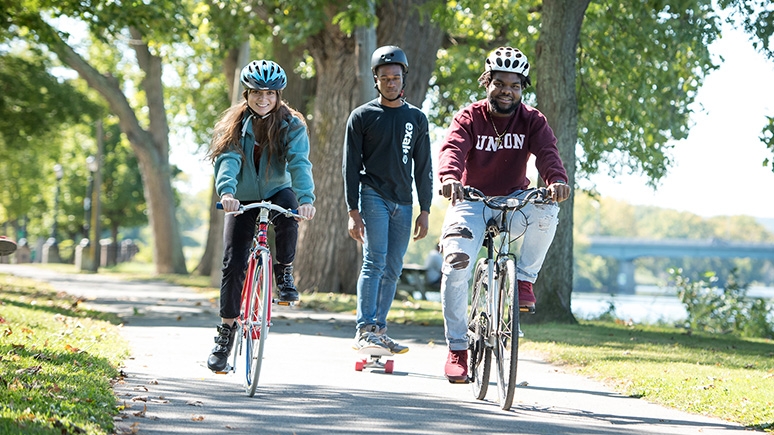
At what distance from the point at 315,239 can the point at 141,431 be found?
13115mm

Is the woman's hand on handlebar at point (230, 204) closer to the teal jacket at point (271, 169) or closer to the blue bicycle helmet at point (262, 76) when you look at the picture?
the teal jacket at point (271, 169)

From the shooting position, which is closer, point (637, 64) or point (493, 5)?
point (637, 64)

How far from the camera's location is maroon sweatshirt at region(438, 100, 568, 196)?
695 centimetres

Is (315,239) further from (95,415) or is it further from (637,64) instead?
(95,415)

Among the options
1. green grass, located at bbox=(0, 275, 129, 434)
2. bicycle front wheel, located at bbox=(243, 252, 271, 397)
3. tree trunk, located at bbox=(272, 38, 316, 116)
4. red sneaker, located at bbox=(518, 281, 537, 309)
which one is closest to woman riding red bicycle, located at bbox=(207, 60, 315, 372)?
bicycle front wheel, located at bbox=(243, 252, 271, 397)

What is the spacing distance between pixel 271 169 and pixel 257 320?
0.99m

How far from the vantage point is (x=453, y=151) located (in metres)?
6.78

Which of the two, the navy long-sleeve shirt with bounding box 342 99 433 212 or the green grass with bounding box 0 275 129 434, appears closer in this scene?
the green grass with bounding box 0 275 129 434

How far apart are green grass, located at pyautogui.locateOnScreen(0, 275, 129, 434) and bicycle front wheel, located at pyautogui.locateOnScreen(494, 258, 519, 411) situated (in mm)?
2184

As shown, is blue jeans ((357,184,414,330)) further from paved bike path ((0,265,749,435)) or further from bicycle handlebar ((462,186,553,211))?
bicycle handlebar ((462,186,553,211))

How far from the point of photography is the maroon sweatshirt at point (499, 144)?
6.95 meters

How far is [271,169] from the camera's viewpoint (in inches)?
281

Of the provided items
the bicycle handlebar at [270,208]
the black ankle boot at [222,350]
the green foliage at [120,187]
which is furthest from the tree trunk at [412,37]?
the green foliage at [120,187]

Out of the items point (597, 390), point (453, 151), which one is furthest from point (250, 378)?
point (597, 390)
